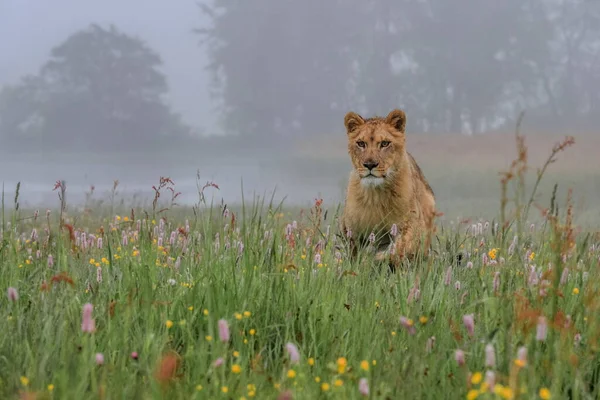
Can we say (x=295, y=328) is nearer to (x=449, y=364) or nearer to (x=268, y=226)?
(x=449, y=364)

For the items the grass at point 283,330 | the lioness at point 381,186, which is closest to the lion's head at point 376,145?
the lioness at point 381,186

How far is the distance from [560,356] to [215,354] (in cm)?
198

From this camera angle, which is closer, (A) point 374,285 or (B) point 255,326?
(B) point 255,326

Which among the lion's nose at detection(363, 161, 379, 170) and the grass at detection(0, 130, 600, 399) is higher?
the lion's nose at detection(363, 161, 379, 170)

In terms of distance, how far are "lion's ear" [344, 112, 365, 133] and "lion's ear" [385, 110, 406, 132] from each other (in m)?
0.33

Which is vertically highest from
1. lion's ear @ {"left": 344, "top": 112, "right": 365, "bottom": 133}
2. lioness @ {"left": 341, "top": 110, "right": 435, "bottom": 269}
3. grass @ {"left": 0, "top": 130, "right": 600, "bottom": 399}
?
lion's ear @ {"left": 344, "top": 112, "right": 365, "bottom": 133}

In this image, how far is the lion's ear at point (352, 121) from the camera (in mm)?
8602

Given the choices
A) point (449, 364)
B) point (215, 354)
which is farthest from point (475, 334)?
point (215, 354)

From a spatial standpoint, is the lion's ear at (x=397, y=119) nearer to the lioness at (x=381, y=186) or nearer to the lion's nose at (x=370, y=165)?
the lioness at (x=381, y=186)

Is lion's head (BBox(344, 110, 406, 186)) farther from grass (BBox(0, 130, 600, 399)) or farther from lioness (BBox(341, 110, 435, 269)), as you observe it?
grass (BBox(0, 130, 600, 399))

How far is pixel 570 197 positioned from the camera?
424 centimetres

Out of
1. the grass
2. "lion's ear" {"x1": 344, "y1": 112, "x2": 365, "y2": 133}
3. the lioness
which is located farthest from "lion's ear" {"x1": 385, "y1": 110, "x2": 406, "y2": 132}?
the grass

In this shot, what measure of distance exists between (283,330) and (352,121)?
428 cm

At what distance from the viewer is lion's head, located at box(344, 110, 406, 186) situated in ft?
27.2
